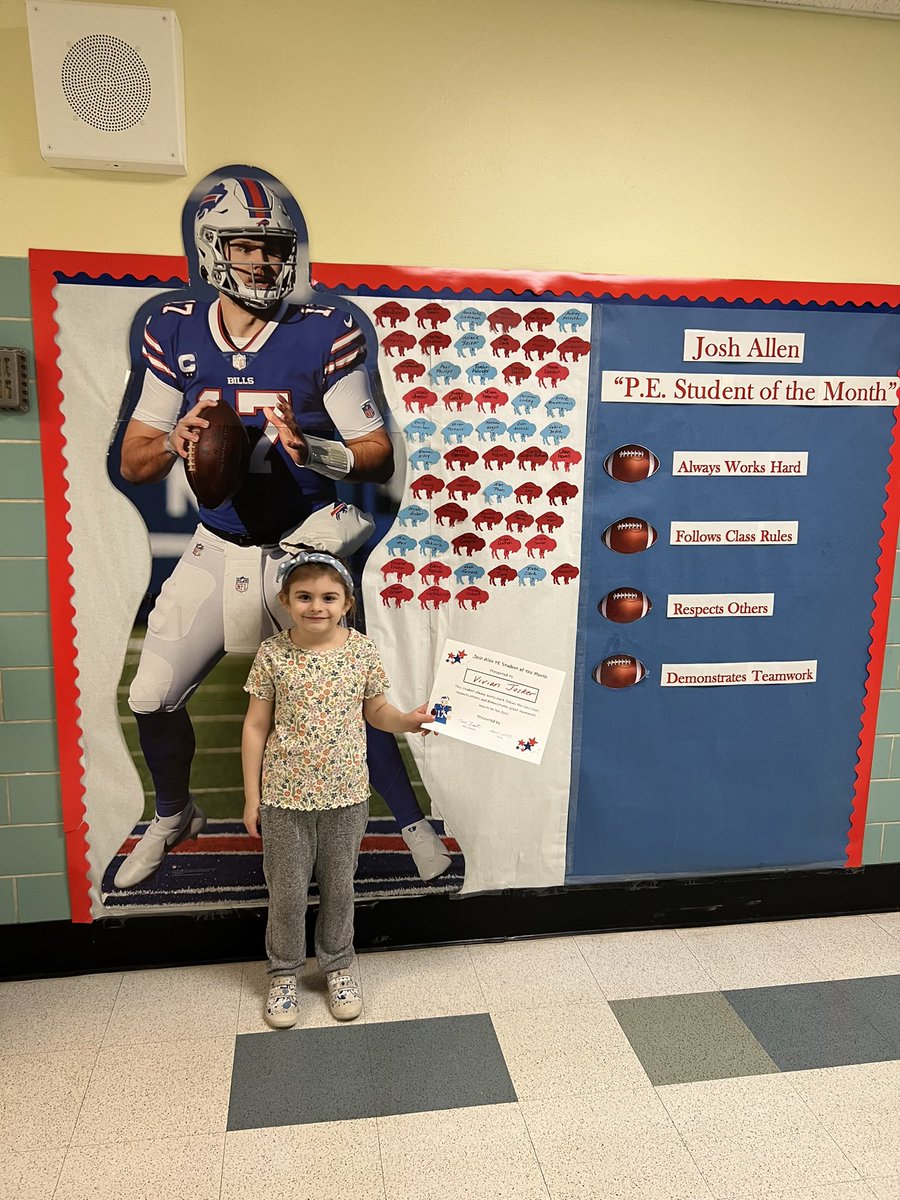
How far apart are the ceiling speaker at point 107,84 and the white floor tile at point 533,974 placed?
234 centimetres

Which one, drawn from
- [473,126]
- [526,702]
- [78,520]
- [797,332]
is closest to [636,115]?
[473,126]

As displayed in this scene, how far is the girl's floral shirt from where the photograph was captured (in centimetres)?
213

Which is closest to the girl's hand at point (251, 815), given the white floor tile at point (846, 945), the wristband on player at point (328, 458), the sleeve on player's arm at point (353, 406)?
the wristband on player at point (328, 458)

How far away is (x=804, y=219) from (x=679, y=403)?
63cm

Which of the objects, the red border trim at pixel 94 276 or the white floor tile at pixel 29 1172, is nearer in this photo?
the white floor tile at pixel 29 1172

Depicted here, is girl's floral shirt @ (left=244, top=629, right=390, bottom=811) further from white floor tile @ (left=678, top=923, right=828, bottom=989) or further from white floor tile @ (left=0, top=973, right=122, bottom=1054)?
white floor tile @ (left=678, top=923, right=828, bottom=989)

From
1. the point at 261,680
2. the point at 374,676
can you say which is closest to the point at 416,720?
the point at 374,676

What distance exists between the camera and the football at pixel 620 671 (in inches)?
95.9

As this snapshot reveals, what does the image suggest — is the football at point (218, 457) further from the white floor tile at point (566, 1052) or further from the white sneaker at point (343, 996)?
the white floor tile at point (566, 1052)

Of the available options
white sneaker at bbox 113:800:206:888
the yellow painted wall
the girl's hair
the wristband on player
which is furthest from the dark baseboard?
the yellow painted wall

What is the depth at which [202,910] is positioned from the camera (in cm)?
238

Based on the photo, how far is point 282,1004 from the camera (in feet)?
7.12

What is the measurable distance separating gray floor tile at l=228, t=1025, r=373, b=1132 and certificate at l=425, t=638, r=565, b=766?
833 mm

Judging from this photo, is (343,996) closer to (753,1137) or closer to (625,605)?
(753,1137)
